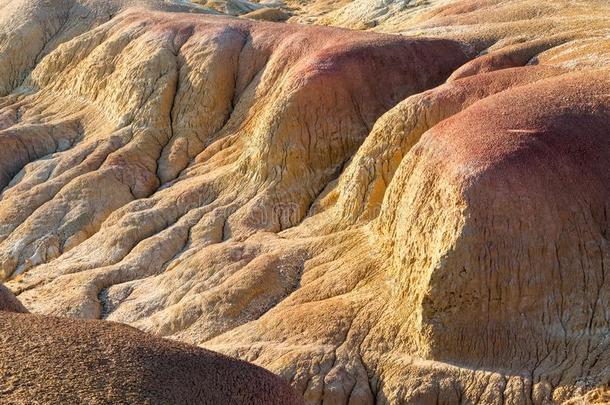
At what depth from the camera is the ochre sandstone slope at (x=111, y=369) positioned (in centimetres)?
1405

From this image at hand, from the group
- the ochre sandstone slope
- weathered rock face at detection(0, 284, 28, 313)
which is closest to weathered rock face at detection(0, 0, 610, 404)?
weathered rock face at detection(0, 284, 28, 313)

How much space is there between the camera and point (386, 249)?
86.2 ft

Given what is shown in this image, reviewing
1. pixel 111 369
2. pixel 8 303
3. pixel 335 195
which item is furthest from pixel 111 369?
pixel 335 195

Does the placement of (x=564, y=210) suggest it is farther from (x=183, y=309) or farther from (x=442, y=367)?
(x=183, y=309)

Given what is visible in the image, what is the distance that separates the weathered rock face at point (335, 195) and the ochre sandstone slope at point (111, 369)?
7.14 metres

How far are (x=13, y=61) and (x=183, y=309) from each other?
1032 inches

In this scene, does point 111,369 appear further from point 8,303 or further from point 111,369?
point 8,303

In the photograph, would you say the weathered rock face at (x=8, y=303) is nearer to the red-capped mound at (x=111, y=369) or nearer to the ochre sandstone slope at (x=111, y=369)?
the ochre sandstone slope at (x=111, y=369)

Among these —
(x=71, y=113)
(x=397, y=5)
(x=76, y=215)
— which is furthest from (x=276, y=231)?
(x=397, y=5)

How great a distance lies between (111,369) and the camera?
1472cm

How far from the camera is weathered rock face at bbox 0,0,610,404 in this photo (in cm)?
2244

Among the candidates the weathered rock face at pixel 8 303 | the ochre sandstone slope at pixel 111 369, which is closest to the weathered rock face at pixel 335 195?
the weathered rock face at pixel 8 303

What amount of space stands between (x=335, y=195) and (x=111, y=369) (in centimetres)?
1690

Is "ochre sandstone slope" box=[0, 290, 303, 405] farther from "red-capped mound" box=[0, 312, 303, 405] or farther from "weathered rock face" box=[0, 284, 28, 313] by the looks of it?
"weathered rock face" box=[0, 284, 28, 313]
